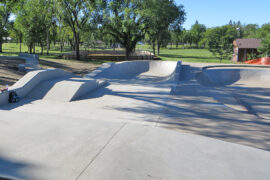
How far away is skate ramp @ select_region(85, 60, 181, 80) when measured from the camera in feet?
64.6

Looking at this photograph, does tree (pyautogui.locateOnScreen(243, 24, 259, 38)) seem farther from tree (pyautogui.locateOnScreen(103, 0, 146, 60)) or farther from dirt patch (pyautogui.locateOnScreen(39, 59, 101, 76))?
dirt patch (pyautogui.locateOnScreen(39, 59, 101, 76))

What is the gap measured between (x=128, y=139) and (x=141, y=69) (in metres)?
19.8

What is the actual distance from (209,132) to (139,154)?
9.79 ft

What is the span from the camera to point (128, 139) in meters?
4.54

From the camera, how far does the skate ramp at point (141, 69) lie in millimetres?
19703

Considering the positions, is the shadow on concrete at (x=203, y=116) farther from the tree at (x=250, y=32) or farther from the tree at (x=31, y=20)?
the tree at (x=250, y=32)

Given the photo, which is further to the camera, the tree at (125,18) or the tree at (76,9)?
the tree at (125,18)

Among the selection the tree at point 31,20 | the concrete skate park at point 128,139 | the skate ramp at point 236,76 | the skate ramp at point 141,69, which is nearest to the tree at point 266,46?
the skate ramp at point 236,76

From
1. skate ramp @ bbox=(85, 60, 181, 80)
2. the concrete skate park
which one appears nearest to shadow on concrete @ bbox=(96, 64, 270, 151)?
the concrete skate park

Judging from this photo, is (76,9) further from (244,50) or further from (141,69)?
(244,50)

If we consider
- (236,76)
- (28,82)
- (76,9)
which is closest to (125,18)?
(76,9)

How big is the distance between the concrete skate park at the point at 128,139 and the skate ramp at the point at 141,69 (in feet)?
30.5

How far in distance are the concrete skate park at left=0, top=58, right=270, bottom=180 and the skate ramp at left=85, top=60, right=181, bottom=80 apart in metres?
9.31

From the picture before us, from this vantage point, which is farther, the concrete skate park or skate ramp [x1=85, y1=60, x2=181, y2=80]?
skate ramp [x1=85, y1=60, x2=181, y2=80]
